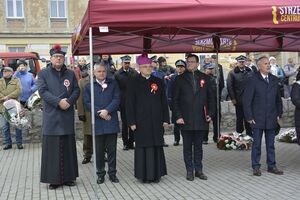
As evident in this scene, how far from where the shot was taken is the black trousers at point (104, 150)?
7.41m

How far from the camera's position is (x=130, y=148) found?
10.6 metres

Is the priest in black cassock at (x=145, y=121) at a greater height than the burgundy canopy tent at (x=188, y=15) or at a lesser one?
lesser

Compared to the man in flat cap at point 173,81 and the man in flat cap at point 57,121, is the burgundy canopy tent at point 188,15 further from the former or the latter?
the man in flat cap at point 173,81

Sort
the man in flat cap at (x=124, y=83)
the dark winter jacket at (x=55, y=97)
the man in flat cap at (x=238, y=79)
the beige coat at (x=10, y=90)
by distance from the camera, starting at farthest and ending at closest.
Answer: the beige coat at (x=10, y=90)
the man in flat cap at (x=238, y=79)
the man in flat cap at (x=124, y=83)
the dark winter jacket at (x=55, y=97)

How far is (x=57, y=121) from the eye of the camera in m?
7.07

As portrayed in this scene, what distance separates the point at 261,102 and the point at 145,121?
1.88 metres

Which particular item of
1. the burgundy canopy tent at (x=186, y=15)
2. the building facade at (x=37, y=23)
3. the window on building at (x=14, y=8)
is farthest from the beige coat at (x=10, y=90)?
the window on building at (x=14, y=8)

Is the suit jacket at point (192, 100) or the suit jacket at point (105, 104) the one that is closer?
the suit jacket at point (105, 104)

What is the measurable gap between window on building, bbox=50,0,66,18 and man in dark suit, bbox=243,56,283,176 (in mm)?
29240

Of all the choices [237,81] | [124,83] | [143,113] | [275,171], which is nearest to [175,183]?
[143,113]

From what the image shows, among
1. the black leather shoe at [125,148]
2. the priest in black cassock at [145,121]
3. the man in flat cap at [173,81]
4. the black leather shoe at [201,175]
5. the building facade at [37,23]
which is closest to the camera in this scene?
the priest in black cassock at [145,121]

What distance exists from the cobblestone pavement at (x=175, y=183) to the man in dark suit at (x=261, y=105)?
59 centimetres

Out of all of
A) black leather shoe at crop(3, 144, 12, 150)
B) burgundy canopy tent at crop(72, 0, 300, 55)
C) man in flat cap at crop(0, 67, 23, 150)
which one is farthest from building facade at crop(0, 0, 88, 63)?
burgundy canopy tent at crop(72, 0, 300, 55)

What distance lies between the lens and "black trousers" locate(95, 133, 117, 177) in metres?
7.41
